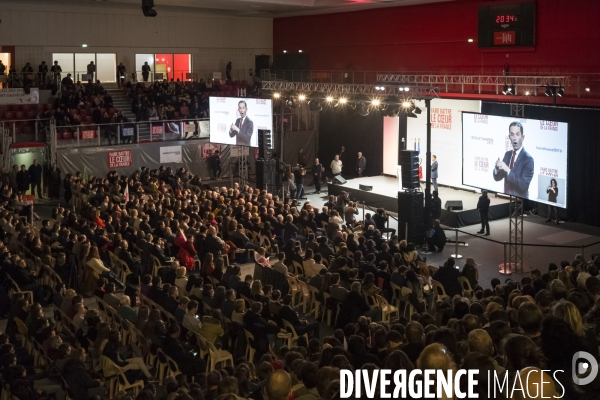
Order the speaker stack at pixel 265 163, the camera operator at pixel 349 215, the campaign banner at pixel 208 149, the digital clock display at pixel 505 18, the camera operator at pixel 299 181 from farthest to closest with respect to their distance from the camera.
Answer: the campaign banner at pixel 208 149, the camera operator at pixel 299 181, the digital clock display at pixel 505 18, the speaker stack at pixel 265 163, the camera operator at pixel 349 215

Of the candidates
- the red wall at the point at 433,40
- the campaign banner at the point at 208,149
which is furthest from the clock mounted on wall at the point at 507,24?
the campaign banner at the point at 208,149

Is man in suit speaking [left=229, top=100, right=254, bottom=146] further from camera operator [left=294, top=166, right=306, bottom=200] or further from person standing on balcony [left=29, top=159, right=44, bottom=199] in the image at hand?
person standing on balcony [left=29, top=159, right=44, bottom=199]

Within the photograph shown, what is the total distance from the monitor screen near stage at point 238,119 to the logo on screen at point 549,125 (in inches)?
381

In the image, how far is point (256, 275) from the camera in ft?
43.8

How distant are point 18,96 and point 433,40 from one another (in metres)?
14.7

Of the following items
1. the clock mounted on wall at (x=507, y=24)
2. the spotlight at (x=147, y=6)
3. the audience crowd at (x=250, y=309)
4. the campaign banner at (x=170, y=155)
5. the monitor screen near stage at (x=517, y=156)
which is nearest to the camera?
the audience crowd at (x=250, y=309)

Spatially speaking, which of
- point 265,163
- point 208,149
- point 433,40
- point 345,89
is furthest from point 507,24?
point 208,149

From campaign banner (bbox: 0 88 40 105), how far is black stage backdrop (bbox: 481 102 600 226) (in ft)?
53.1

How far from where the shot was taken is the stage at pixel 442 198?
781 inches

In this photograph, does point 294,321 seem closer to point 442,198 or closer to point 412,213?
point 412,213

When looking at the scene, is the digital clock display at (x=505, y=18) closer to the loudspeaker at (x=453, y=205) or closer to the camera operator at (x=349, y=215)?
the loudspeaker at (x=453, y=205)

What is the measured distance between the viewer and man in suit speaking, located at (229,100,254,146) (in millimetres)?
22984

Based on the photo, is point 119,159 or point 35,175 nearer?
point 35,175

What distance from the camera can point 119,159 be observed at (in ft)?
83.2
